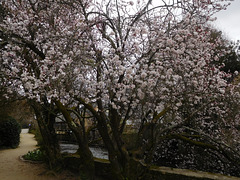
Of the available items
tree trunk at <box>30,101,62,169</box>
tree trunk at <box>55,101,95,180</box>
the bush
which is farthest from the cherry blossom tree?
the bush

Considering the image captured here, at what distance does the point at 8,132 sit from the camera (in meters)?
12.9

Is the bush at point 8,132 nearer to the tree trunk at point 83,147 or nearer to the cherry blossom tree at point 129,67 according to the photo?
the tree trunk at point 83,147

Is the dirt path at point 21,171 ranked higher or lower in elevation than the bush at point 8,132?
lower

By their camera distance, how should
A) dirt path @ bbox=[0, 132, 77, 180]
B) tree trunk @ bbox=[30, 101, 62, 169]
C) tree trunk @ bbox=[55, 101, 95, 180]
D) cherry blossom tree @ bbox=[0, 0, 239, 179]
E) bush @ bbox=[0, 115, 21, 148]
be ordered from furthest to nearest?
bush @ bbox=[0, 115, 21, 148]
tree trunk @ bbox=[30, 101, 62, 169]
dirt path @ bbox=[0, 132, 77, 180]
tree trunk @ bbox=[55, 101, 95, 180]
cherry blossom tree @ bbox=[0, 0, 239, 179]

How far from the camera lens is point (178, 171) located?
457 centimetres

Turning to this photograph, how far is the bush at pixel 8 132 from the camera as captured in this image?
501 inches

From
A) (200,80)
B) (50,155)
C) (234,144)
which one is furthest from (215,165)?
(50,155)

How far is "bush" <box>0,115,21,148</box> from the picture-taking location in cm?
1273

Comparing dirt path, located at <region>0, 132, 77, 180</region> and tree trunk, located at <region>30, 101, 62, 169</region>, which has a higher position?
tree trunk, located at <region>30, 101, 62, 169</region>

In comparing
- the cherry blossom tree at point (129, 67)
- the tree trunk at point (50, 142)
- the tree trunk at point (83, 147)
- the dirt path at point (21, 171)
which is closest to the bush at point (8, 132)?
the dirt path at point (21, 171)

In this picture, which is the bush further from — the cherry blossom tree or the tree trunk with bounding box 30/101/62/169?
the cherry blossom tree

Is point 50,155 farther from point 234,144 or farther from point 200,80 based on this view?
point 234,144

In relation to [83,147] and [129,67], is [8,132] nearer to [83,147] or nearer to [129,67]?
[83,147]

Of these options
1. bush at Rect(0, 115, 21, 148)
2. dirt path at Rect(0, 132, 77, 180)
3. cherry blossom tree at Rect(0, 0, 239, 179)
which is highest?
cherry blossom tree at Rect(0, 0, 239, 179)
